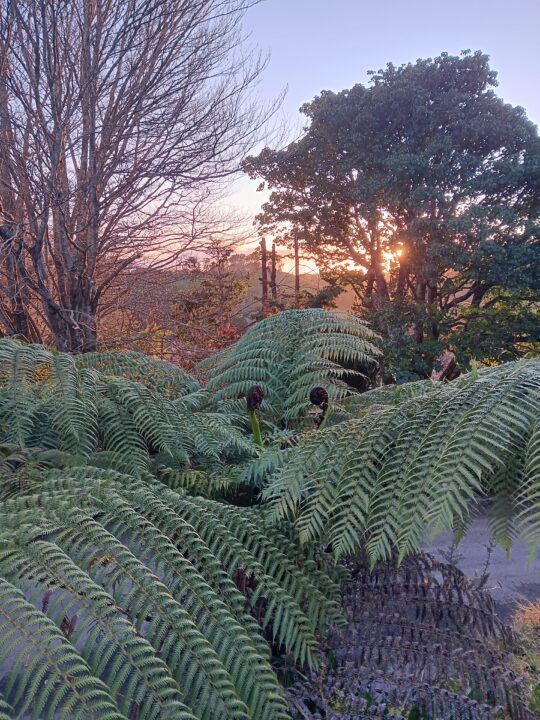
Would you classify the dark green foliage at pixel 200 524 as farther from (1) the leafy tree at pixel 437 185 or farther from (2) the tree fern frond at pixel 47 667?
(1) the leafy tree at pixel 437 185

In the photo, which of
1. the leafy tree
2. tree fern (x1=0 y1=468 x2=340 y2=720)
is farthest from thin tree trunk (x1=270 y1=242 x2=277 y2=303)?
tree fern (x1=0 y1=468 x2=340 y2=720)

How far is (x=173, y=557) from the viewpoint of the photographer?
743 mm

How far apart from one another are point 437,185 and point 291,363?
362 inches

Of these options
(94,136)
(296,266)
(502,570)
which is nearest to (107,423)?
(502,570)

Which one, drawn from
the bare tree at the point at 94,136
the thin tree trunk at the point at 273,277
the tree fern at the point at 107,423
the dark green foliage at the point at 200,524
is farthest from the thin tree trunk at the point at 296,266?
the dark green foliage at the point at 200,524

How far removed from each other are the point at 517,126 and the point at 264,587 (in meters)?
11.1

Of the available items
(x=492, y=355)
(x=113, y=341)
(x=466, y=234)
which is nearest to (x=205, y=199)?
(x=113, y=341)

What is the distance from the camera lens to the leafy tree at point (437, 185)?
31.1ft

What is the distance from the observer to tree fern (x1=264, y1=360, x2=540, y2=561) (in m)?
0.74

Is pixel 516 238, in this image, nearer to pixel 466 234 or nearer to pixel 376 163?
pixel 466 234

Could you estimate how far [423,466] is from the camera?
799 mm

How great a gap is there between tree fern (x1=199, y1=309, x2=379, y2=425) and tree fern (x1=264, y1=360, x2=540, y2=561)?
23.3 inches

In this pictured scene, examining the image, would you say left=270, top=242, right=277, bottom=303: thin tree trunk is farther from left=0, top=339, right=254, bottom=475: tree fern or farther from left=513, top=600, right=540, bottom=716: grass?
left=0, top=339, right=254, bottom=475: tree fern

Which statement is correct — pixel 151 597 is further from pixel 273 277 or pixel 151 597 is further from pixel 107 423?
pixel 273 277
